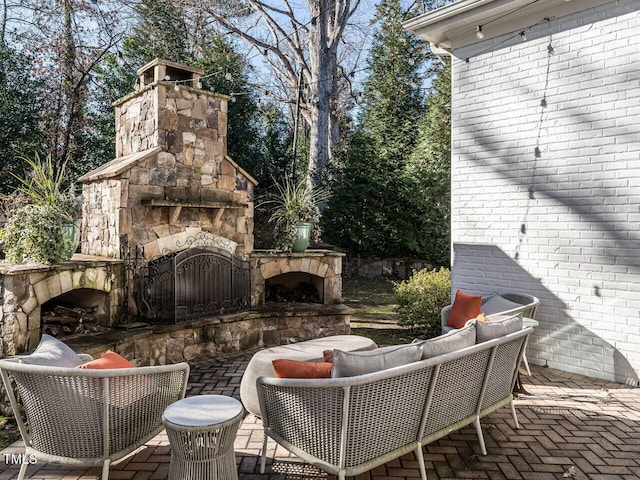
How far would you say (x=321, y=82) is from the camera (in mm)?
11281

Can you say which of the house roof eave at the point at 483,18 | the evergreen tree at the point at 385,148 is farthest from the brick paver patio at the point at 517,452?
the evergreen tree at the point at 385,148

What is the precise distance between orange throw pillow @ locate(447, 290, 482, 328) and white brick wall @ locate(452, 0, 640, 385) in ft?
2.55

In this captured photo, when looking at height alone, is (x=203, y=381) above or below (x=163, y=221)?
below

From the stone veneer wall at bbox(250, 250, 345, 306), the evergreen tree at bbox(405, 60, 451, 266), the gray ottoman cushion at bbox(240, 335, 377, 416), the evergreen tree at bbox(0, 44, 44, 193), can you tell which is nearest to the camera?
the gray ottoman cushion at bbox(240, 335, 377, 416)

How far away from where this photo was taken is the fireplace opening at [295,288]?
618 centimetres

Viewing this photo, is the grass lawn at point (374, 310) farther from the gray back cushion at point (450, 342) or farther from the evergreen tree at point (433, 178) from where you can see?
the gray back cushion at point (450, 342)

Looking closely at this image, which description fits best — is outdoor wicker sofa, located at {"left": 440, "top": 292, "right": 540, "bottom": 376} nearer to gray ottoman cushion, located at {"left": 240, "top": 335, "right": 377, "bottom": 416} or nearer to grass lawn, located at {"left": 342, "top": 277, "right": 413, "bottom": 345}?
gray ottoman cushion, located at {"left": 240, "top": 335, "right": 377, "bottom": 416}

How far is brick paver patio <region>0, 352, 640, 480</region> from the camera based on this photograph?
2619 mm

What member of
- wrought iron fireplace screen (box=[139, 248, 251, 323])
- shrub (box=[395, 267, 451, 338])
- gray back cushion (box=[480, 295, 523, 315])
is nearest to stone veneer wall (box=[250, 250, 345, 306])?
wrought iron fireplace screen (box=[139, 248, 251, 323])

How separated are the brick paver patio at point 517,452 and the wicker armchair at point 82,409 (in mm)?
334

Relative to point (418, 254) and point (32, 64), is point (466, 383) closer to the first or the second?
point (418, 254)

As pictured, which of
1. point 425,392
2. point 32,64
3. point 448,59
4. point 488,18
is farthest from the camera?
point 448,59

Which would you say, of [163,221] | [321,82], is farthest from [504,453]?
[321,82]

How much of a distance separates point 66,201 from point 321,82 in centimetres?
811
